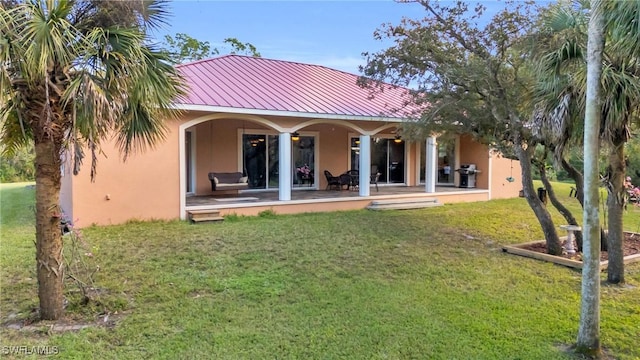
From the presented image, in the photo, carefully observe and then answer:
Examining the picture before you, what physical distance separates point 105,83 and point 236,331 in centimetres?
296

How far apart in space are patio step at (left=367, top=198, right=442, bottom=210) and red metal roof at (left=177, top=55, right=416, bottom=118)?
285 centimetres

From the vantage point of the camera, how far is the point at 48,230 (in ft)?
14.0

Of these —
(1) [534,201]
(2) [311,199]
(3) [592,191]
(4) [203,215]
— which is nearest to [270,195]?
(2) [311,199]

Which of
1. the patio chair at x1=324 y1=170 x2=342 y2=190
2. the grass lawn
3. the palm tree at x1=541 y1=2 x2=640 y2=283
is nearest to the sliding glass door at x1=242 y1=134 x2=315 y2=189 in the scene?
the patio chair at x1=324 y1=170 x2=342 y2=190

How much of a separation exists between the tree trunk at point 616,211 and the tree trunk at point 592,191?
8.73 ft

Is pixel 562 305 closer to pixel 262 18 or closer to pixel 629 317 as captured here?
pixel 629 317

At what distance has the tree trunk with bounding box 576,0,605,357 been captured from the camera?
3.65 m

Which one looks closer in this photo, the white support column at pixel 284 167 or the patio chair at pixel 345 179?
the white support column at pixel 284 167

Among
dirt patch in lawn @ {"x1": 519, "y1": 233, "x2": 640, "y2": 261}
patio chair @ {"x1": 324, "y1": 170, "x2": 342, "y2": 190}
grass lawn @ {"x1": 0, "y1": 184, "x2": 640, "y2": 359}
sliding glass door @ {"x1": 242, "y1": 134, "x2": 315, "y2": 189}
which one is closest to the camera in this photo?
grass lawn @ {"x1": 0, "y1": 184, "x2": 640, "y2": 359}

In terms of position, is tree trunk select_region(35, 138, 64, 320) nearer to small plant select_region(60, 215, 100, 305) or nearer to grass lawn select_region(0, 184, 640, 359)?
small plant select_region(60, 215, 100, 305)

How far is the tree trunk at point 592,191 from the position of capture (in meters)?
3.65

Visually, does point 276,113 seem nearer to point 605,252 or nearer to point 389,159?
point 389,159

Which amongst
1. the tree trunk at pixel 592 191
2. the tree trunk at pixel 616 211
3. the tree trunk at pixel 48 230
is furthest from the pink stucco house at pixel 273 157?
the tree trunk at pixel 592 191

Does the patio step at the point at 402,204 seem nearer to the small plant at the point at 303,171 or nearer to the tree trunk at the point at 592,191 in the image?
the small plant at the point at 303,171
